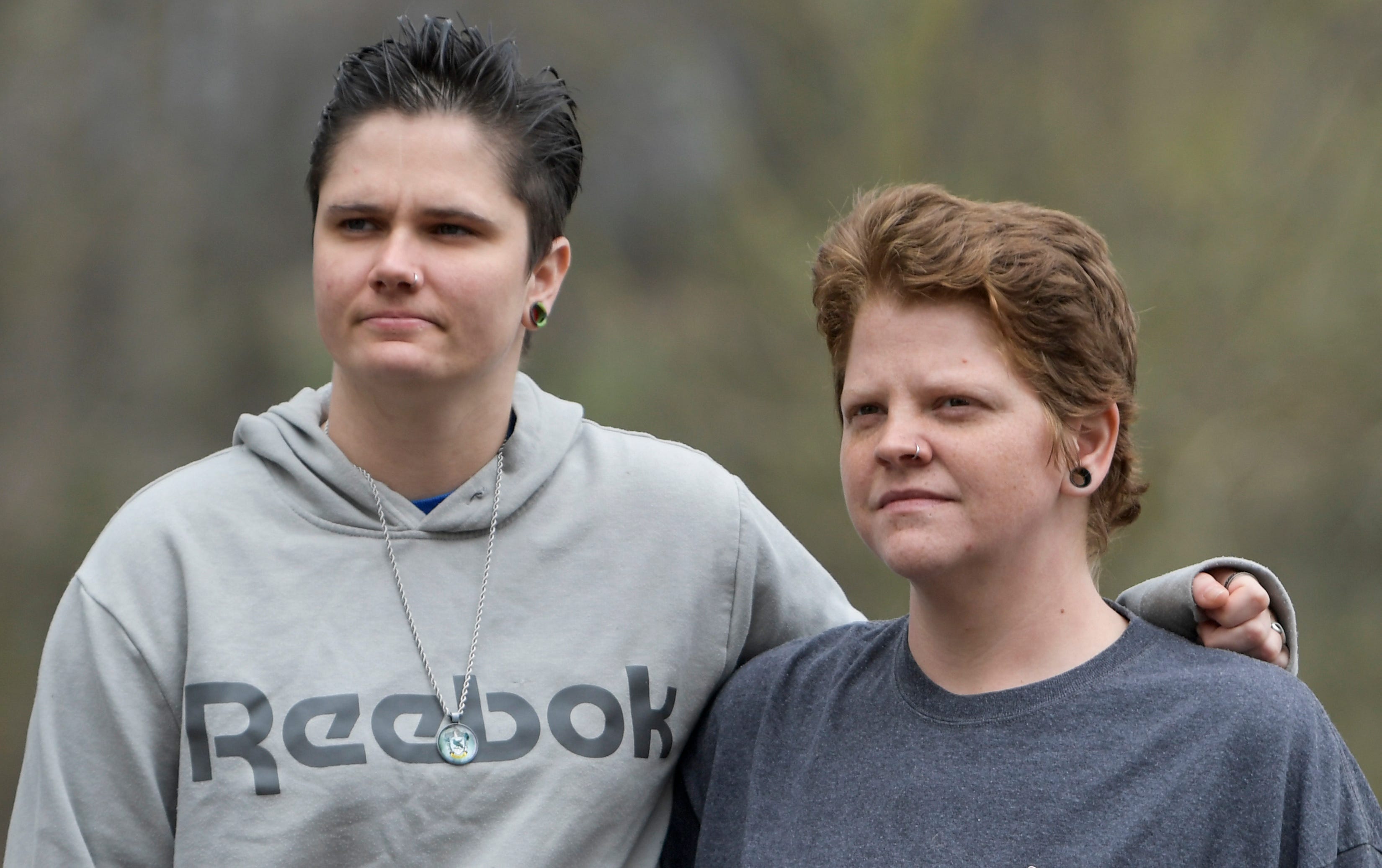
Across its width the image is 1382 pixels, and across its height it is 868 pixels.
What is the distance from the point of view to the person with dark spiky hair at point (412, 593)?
1884 mm

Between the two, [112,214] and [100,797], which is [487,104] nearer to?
[100,797]

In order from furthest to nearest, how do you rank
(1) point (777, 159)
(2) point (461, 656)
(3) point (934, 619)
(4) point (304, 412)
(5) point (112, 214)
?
(1) point (777, 159) → (5) point (112, 214) → (4) point (304, 412) → (2) point (461, 656) → (3) point (934, 619)

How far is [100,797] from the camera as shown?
6.22 feet

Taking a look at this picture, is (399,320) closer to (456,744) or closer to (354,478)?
(354,478)

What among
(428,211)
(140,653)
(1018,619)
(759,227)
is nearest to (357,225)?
(428,211)

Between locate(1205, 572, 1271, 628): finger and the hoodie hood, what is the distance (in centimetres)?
89

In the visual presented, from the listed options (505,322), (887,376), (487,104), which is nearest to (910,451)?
(887,376)

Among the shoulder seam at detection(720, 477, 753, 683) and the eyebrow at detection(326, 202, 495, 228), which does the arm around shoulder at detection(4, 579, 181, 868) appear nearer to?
the eyebrow at detection(326, 202, 495, 228)

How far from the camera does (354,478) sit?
2031 mm

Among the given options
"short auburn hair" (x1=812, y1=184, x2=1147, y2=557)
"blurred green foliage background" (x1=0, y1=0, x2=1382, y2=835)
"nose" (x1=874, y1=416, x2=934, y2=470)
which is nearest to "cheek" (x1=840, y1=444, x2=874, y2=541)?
"nose" (x1=874, y1=416, x2=934, y2=470)

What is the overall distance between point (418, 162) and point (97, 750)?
84 centimetres

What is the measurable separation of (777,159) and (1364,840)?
17.5 feet

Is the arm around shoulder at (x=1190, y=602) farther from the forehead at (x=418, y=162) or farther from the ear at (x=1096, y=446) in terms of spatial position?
the forehead at (x=418, y=162)

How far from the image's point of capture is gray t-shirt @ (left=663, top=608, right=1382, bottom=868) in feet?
5.16
